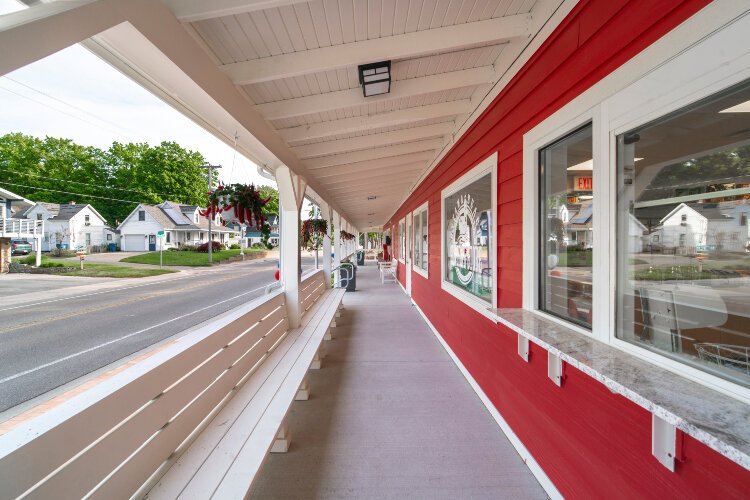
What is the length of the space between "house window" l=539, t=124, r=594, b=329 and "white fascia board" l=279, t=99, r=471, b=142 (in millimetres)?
1337

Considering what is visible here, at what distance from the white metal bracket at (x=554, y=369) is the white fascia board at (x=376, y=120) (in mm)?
2221

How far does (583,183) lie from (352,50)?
4.69 feet

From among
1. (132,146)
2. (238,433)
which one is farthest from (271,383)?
(132,146)

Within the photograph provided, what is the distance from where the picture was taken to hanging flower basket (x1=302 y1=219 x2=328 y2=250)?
→ 19.2ft

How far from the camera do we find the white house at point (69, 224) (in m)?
1.16

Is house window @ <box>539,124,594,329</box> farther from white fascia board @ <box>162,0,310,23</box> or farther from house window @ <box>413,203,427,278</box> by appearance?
house window @ <box>413,203,427,278</box>

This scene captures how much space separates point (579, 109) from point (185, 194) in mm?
2393

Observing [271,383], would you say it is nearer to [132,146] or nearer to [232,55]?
[132,146]

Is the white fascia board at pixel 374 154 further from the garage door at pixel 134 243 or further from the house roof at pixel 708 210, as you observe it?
the house roof at pixel 708 210

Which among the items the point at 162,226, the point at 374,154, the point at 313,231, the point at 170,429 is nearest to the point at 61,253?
the point at 162,226

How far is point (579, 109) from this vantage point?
59.4 inches

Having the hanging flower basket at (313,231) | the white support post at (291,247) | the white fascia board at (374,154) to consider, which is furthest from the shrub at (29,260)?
the hanging flower basket at (313,231)

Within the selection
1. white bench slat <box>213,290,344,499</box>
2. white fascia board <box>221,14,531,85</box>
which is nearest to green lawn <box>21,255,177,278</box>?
white bench slat <box>213,290,344,499</box>

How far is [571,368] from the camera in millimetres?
1574
